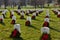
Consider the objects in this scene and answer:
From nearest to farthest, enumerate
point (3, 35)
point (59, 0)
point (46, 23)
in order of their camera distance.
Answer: point (3, 35)
point (46, 23)
point (59, 0)

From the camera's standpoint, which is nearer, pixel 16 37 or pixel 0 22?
pixel 16 37

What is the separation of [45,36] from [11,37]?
9.22 ft

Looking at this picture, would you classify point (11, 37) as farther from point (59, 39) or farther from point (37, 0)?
point (37, 0)

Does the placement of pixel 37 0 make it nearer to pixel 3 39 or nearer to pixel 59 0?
pixel 59 0

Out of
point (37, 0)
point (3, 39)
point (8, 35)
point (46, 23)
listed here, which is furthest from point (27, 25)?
point (37, 0)

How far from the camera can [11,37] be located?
48.8 feet

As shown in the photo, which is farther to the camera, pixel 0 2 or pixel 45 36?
pixel 0 2

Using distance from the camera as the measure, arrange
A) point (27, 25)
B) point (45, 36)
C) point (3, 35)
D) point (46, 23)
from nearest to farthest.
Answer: point (45, 36), point (3, 35), point (46, 23), point (27, 25)

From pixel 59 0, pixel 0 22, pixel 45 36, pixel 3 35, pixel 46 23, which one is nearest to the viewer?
pixel 45 36

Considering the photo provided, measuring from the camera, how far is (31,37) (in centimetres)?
1497

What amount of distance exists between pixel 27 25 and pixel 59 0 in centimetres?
8623

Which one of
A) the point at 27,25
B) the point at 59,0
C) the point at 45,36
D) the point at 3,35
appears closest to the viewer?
the point at 45,36

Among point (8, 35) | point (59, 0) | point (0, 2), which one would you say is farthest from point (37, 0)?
point (8, 35)

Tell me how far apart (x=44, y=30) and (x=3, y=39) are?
9.14 feet
